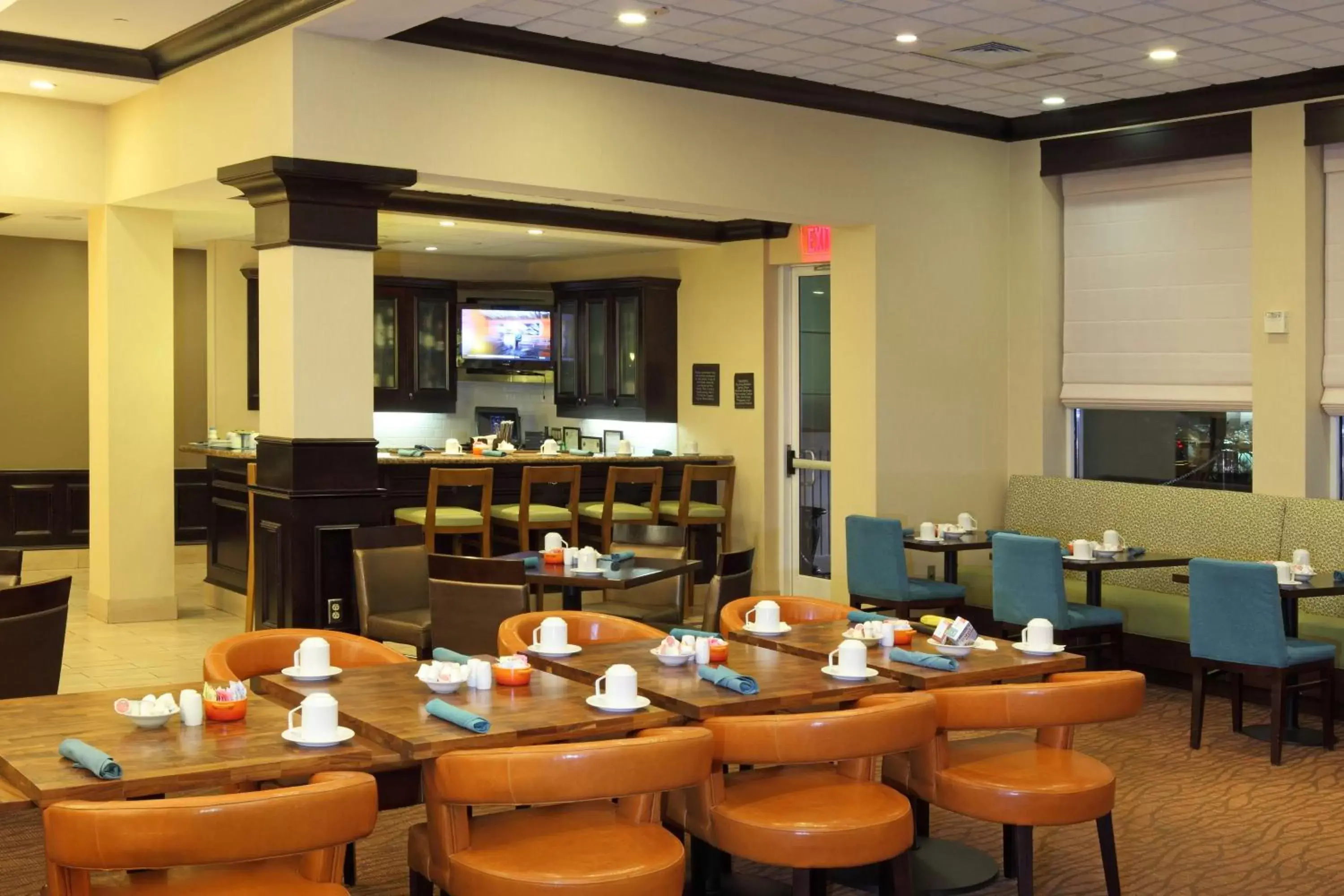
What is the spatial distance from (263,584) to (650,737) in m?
4.35

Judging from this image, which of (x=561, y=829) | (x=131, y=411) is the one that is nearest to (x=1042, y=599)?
(x=561, y=829)

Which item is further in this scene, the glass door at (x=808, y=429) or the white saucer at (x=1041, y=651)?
the glass door at (x=808, y=429)

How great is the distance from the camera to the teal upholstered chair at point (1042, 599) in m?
7.46

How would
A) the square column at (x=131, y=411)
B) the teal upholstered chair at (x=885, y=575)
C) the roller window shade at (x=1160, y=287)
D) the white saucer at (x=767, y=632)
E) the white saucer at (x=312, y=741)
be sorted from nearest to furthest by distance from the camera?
1. the white saucer at (x=312, y=741)
2. the white saucer at (x=767, y=632)
3. the teal upholstered chair at (x=885, y=575)
4. the roller window shade at (x=1160, y=287)
5. the square column at (x=131, y=411)

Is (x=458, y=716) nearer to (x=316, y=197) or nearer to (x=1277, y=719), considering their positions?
(x=316, y=197)

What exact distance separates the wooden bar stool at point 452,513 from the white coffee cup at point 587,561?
2.69 m

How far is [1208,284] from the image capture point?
878cm

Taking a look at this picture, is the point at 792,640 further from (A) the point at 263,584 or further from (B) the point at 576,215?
(B) the point at 576,215

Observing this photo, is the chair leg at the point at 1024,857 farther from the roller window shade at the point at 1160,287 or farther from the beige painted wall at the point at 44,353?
the beige painted wall at the point at 44,353

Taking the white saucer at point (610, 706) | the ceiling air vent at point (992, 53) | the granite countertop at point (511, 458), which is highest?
the ceiling air vent at point (992, 53)

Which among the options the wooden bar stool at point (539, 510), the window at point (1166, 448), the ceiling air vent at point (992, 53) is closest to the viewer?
the ceiling air vent at point (992, 53)

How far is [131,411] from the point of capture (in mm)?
9633

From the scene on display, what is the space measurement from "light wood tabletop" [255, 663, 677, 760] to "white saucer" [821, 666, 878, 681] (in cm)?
62


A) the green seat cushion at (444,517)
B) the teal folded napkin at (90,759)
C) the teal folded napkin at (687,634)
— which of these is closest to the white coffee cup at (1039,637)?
the teal folded napkin at (687,634)
